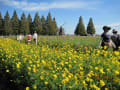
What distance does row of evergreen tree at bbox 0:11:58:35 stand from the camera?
47594 millimetres

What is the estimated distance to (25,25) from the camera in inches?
1980

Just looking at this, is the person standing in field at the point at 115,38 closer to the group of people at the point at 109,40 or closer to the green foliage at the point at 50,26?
the group of people at the point at 109,40

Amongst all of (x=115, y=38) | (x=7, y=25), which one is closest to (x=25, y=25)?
(x=7, y=25)

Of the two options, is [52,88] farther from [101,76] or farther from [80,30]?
[80,30]

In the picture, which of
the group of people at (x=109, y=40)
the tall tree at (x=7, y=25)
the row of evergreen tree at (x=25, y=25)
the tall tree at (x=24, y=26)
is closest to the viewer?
the group of people at (x=109, y=40)

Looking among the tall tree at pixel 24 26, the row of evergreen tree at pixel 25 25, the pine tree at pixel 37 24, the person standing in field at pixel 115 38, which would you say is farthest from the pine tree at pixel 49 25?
the person standing in field at pixel 115 38

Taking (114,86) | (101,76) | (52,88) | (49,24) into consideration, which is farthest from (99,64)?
(49,24)

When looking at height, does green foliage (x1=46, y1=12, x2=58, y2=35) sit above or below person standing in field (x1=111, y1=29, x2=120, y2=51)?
above

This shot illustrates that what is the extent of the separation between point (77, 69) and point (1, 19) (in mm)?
52409

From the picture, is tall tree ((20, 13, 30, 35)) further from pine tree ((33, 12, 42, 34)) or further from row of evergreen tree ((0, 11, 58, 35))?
pine tree ((33, 12, 42, 34))

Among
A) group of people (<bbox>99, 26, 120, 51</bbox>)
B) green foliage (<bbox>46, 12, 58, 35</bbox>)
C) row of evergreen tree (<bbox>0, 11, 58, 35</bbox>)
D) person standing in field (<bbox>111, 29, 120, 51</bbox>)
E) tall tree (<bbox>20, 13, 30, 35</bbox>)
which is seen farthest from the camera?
green foliage (<bbox>46, 12, 58, 35</bbox>)

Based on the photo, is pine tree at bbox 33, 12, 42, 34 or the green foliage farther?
the green foliage

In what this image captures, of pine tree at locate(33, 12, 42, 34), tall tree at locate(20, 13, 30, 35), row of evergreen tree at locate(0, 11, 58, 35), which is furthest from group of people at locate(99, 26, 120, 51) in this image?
pine tree at locate(33, 12, 42, 34)

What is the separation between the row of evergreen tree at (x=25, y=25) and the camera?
156ft
